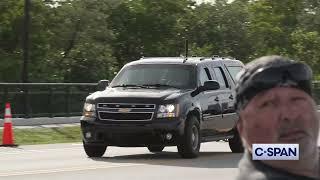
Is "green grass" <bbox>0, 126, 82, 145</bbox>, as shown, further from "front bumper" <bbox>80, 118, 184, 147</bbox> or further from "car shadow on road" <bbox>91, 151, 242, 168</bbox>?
"front bumper" <bbox>80, 118, 184, 147</bbox>

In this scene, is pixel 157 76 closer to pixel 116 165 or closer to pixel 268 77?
pixel 116 165

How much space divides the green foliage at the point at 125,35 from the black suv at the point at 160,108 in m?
29.4

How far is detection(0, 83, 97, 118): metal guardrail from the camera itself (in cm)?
2628

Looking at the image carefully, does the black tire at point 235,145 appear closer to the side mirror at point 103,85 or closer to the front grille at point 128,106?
the side mirror at point 103,85

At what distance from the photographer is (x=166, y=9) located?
190 ft

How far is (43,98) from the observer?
2730 cm

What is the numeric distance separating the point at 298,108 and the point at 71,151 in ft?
50.3

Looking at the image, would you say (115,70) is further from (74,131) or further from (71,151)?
(71,151)

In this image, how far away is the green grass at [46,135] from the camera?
2119 centimetres

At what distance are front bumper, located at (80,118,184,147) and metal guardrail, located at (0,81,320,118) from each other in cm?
1244

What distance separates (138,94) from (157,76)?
1.01 metres

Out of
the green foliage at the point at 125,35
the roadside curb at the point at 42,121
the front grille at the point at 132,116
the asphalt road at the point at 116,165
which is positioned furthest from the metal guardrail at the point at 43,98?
the green foliage at the point at 125,35

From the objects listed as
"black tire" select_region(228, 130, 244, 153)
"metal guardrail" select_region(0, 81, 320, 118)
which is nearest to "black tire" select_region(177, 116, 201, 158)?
"black tire" select_region(228, 130, 244, 153)

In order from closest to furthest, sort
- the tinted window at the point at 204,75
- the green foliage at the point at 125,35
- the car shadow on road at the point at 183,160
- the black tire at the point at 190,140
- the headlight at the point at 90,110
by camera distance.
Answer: the car shadow on road at the point at 183,160 → the black tire at the point at 190,140 → the headlight at the point at 90,110 → the tinted window at the point at 204,75 → the green foliage at the point at 125,35
